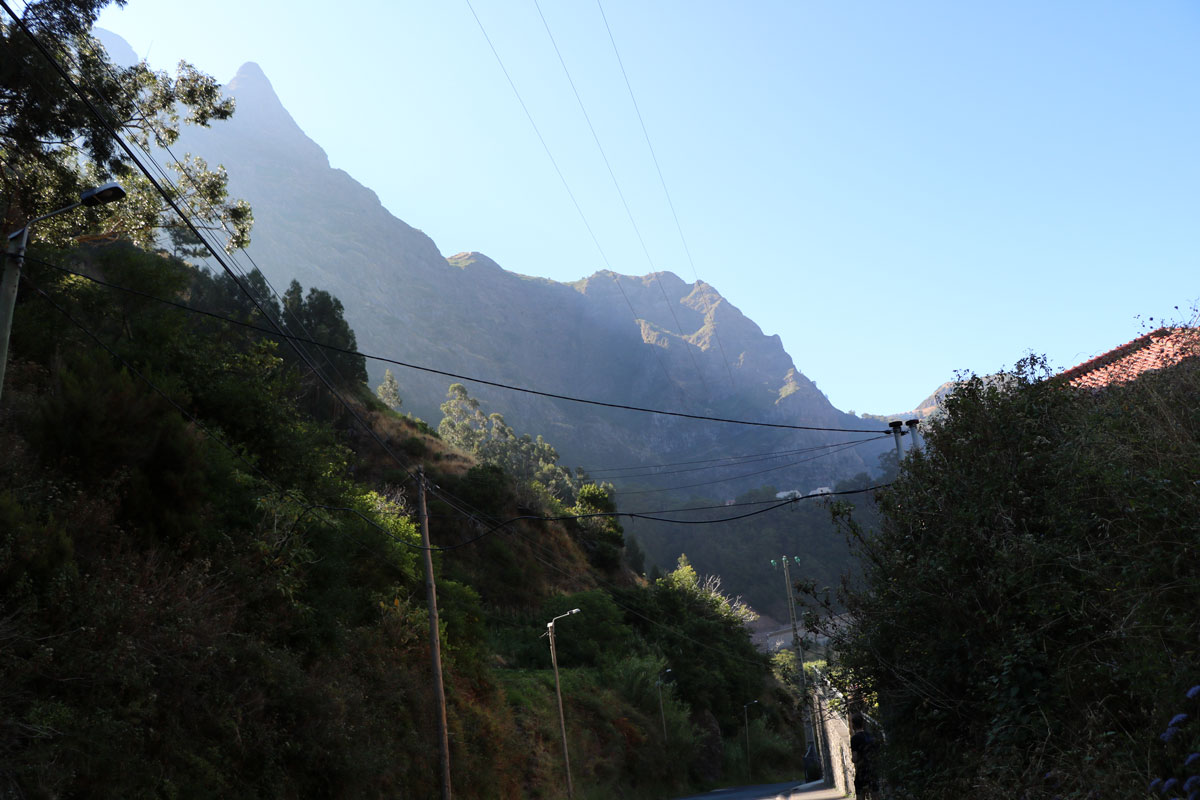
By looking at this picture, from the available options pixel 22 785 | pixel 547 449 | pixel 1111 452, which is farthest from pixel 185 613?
pixel 547 449

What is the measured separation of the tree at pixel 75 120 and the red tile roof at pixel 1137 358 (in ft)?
55.7

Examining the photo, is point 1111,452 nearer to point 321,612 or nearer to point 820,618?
point 820,618

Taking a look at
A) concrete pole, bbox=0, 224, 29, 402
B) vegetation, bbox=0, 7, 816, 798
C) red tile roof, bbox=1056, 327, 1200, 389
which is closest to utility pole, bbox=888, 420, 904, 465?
red tile roof, bbox=1056, 327, 1200, 389

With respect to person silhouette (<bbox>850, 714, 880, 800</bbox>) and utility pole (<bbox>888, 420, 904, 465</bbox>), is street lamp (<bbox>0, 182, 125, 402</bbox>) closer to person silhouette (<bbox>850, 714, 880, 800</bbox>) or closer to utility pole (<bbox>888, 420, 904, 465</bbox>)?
person silhouette (<bbox>850, 714, 880, 800</bbox>)

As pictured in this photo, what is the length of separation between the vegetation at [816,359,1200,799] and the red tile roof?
592 millimetres

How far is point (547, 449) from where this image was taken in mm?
101000

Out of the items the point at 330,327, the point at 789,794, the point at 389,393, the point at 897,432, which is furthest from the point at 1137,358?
the point at 389,393

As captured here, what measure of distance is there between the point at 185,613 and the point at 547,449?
85645 millimetres

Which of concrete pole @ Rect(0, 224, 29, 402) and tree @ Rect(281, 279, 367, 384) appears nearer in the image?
concrete pole @ Rect(0, 224, 29, 402)

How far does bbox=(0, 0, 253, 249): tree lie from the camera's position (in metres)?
17.8

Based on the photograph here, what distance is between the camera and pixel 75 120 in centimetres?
1864

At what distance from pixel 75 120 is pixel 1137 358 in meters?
24.7

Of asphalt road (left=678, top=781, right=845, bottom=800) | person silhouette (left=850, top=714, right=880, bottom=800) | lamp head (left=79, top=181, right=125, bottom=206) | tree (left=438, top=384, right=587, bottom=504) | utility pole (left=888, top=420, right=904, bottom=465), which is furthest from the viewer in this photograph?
tree (left=438, top=384, right=587, bottom=504)

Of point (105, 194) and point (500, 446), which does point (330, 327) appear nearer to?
point (500, 446)
